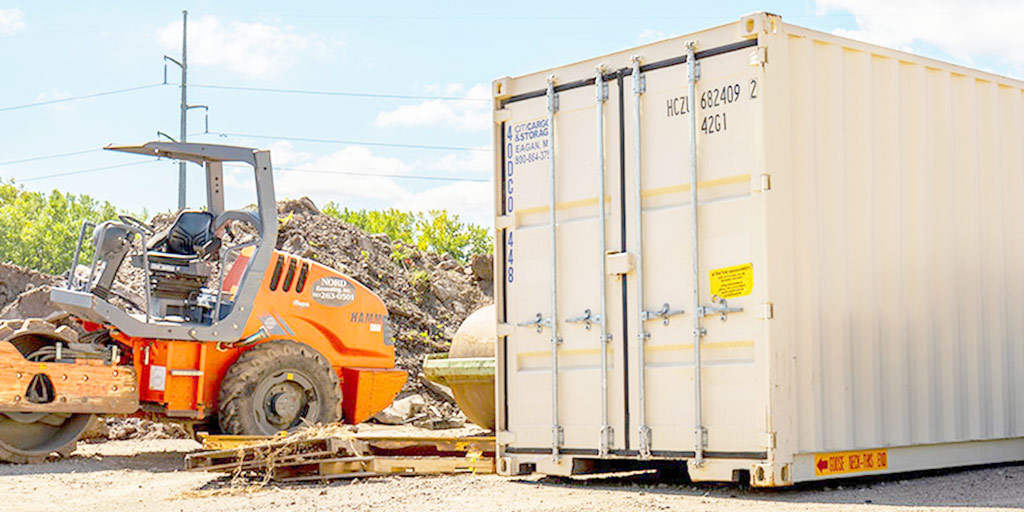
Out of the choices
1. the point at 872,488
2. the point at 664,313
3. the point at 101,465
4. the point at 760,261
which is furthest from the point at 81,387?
the point at 872,488

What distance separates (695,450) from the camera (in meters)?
8.18

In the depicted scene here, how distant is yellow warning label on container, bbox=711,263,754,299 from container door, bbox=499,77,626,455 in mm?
840

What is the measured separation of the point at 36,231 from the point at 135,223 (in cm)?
5200

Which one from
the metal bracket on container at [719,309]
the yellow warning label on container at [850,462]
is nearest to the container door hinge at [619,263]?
the metal bracket on container at [719,309]

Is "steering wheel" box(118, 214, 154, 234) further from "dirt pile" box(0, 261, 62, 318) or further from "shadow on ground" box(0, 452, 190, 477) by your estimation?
"dirt pile" box(0, 261, 62, 318)

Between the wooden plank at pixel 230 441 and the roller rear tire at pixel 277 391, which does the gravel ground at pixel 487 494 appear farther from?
the roller rear tire at pixel 277 391

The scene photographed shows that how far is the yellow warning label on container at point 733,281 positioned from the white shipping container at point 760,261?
0.01 metres

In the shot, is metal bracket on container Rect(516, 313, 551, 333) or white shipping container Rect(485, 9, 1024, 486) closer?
white shipping container Rect(485, 9, 1024, 486)

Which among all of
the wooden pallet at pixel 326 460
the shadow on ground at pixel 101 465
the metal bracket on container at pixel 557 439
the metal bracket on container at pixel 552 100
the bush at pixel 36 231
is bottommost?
the shadow on ground at pixel 101 465

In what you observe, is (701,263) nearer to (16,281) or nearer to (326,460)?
(326,460)

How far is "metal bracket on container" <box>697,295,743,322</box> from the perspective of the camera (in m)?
7.98

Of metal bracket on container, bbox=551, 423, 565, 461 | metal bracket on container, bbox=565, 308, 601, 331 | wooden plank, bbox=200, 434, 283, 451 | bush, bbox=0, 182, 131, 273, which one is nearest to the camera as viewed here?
metal bracket on container, bbox=565, 308, 601, 331

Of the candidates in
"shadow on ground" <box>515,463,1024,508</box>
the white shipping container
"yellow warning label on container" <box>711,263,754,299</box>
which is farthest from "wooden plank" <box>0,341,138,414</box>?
"yellow warning label on container" <box>711,263,754,299</box>

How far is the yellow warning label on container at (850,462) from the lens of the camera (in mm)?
7977
